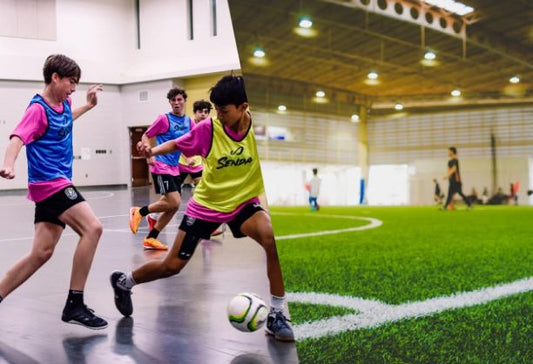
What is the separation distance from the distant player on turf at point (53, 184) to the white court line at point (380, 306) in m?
1.46

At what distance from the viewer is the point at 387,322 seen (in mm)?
1506

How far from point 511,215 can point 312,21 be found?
275 mm

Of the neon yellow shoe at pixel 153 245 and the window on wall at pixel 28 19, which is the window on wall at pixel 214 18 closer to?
the window on wall at pixel 28 19

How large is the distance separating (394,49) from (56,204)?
8.99 ft

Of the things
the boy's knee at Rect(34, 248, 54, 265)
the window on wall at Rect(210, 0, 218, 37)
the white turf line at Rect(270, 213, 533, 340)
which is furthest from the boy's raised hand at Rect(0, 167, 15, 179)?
the window on wall at Rect(210, 0, 218, 37)

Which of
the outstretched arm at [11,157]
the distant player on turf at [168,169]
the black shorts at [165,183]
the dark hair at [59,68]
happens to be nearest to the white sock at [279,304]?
the outstretched arm at [11,157]

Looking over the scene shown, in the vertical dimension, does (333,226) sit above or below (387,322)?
above

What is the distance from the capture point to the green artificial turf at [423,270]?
682 millimetres

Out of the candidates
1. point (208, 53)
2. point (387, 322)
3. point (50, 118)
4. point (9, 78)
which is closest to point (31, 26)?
point (9, 78)

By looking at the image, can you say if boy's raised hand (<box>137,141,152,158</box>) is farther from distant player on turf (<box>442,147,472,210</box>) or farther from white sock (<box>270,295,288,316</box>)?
distant player on turf (<box>442,147,472,210</box>)

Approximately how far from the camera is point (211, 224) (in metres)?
2.67

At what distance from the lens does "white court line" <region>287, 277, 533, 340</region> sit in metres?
1.06

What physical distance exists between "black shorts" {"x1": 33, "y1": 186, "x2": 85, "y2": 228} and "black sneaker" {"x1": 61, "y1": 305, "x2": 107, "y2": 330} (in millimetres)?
473

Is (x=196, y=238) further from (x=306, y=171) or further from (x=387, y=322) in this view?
(x=306, y=171)
